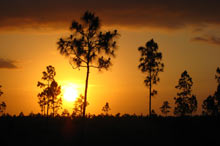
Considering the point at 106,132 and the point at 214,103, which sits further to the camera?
the point at 214,103

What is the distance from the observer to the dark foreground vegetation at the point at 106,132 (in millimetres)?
27172

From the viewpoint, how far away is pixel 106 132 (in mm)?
30281

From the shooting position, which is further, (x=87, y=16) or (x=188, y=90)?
(x=188, y=90)

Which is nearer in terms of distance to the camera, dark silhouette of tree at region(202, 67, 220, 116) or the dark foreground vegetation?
the dark foreground vegetation

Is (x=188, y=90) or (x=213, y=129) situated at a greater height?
(x=188, y=90)

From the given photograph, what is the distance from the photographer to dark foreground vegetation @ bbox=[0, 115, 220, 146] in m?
27.2

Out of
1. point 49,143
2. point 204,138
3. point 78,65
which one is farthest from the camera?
point 78,65

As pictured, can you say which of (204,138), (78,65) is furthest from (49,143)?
(204,138)

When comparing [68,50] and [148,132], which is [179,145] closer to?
[148,132]

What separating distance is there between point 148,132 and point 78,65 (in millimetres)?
9848

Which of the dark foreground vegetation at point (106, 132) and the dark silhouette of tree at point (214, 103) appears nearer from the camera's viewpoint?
the dark foreground vegetation at point (106, 132)

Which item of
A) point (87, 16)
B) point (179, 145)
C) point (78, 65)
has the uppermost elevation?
point (87, 16)

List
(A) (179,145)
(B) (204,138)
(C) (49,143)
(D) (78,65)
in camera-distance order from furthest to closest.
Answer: (D) (78,65) → (B) (204,138) → (A) (179,145) → (C) (49,143)

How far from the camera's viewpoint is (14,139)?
2612 centimetres
